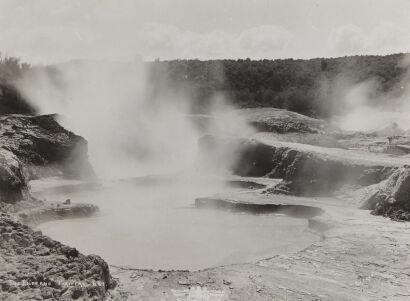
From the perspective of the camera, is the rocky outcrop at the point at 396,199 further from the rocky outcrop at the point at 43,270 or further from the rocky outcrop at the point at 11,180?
the rocky outcrop at the point at 11,180

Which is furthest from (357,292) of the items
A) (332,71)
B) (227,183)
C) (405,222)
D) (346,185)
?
Result: (332,71)

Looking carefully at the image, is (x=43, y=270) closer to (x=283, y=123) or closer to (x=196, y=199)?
(x=196, y=199)

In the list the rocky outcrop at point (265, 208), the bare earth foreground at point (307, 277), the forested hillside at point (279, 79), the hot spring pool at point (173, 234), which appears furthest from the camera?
the forested hillside at point (279, 79)

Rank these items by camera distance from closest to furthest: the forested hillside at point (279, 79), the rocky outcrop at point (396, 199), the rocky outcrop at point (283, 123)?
1. the rocky outcrop at point (396, 199)
2. the rocky outcrop at point (283, 123)
3. the forested hillside at point (279, 79)

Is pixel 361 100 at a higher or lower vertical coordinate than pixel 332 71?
lower

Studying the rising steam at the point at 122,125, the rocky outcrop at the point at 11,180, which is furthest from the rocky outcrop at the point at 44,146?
the rocky outcrop at the point at 11,180

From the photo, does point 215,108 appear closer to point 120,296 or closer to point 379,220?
point 379,220
